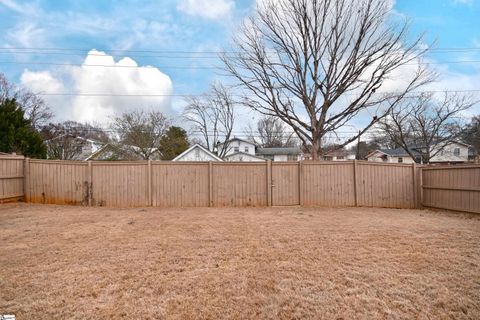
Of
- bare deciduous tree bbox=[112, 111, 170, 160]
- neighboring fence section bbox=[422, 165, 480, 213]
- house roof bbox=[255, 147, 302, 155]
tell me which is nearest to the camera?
neighboring fence section bbox=[422, 165, 480, 213]

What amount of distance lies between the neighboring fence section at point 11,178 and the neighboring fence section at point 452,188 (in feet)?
42.8

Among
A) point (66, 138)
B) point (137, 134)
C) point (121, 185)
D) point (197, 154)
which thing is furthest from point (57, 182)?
point (66, 138)

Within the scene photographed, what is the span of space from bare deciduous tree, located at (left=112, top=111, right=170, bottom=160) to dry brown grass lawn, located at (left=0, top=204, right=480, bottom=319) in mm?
17135

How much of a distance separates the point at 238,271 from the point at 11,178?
889 centimetres

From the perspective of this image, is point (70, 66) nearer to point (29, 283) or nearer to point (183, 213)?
point (183, 213)

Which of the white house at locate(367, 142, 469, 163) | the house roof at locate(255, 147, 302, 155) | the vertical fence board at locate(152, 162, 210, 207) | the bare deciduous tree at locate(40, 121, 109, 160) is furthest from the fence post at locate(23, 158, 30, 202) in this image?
the white house at locate(367, 142, 469, 163)

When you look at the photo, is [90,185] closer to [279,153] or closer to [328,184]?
[328,184]

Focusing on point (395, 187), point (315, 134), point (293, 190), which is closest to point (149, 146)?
point (315, 134)

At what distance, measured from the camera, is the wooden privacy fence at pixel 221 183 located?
898 centimetres

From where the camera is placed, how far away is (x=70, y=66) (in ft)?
51.3

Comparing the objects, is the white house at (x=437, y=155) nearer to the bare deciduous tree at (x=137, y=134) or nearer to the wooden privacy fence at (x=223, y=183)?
the wooden privacy fence at (x=223, y=183)

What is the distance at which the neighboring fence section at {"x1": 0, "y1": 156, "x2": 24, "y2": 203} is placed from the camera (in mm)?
8484

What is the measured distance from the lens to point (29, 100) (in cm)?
2595

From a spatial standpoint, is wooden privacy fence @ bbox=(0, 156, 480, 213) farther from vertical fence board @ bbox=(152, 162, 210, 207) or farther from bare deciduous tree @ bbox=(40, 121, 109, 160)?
bare deciduous tree @ bbox=(40, 121, 109, 160)
